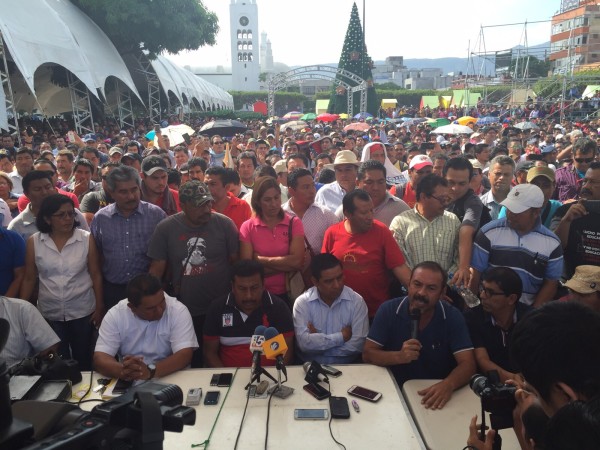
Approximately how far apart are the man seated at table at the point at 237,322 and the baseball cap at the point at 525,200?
185 centimetres

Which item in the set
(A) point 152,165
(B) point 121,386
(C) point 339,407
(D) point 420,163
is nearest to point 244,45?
(D) point 420,163

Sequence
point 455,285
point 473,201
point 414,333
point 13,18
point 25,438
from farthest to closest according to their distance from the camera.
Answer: point 13,18
point 473,201
point 455,285
point 414,333
point 25,438

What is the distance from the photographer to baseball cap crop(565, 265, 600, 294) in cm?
306

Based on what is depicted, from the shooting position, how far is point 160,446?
138cm

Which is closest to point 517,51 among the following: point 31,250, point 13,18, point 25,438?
point 13,18

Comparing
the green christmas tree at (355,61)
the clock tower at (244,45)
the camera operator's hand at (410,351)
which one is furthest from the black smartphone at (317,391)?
the clock tower at (244,45)

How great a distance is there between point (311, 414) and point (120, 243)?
2.32m

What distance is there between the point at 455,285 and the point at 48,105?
24.9m

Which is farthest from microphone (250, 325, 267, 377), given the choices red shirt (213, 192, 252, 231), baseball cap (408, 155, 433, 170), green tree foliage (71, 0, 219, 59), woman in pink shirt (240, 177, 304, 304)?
green tree foliage (71, 0, 219, 59)

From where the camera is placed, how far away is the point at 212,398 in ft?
8.67

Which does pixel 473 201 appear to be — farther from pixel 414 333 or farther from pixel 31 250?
pixel 31 250

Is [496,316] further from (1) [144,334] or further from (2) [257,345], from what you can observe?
(1) [144,334]

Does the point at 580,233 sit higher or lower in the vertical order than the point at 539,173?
lower

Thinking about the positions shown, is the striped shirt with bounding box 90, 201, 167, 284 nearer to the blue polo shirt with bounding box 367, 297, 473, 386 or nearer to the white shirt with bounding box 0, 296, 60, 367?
the white shirt with bounding box 0, 296, 60, 367
